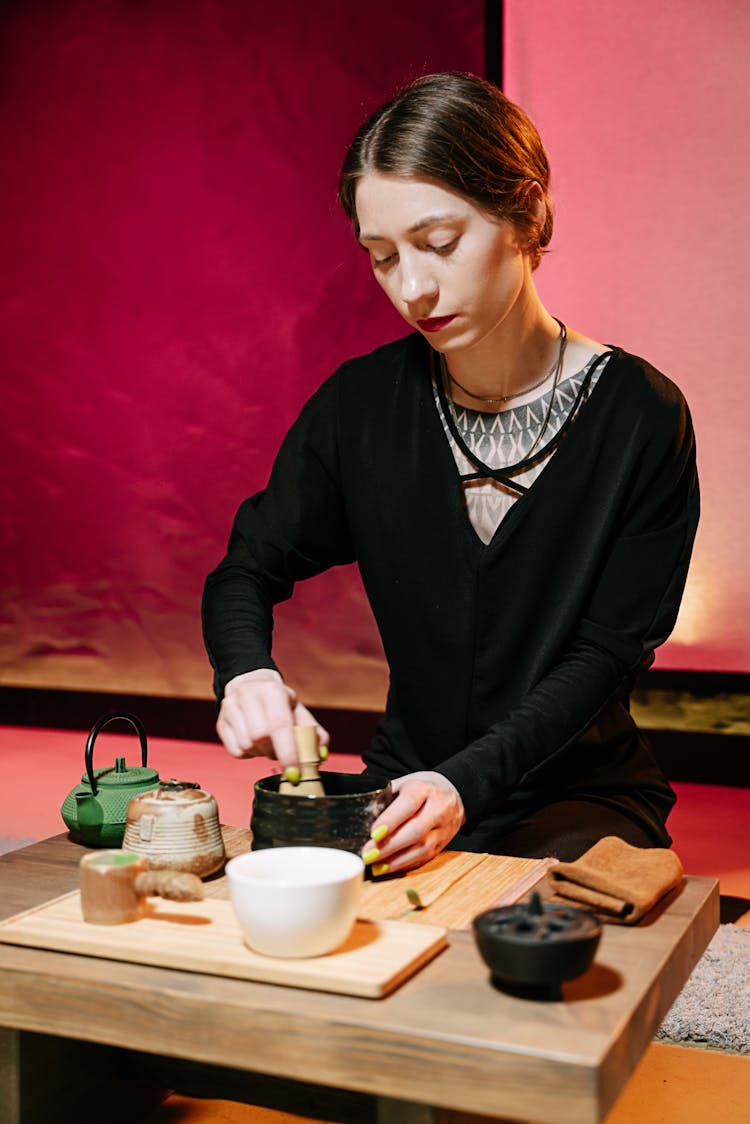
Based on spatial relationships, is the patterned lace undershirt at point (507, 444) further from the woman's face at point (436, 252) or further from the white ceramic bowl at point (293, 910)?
the white ceramic bowl at point (293, 910)

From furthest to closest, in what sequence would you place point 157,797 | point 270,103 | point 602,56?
1. point 270,103
2. point 602,56
3. point 157,797

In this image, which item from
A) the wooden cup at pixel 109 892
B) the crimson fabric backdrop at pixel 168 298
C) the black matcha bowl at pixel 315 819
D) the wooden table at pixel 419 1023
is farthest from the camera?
the crimson fabric backdrop at pixel 168 298

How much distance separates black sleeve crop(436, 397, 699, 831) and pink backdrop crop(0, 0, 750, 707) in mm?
2288

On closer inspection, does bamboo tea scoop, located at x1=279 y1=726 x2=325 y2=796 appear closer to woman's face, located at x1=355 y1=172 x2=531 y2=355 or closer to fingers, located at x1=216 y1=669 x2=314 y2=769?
fingers, located at x1=216 y1=669 x2=314 y2=769

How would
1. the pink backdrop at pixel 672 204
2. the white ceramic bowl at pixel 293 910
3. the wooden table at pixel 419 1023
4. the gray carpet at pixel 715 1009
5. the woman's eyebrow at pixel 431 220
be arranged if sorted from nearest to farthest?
the wooden table at pixel 419 1023 < the white ceramic bowl at pixel 293 910 < the woman's eyebrow at pixel 431 220 < the gray carpet at pixel 715 1009 < the pink backdrop at pixel 672 204

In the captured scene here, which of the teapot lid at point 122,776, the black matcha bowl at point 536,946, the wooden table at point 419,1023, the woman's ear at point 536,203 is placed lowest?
the wooden table at point 419,1023

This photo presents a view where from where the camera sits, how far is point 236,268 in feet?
15.1

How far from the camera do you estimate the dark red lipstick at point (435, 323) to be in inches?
67.4

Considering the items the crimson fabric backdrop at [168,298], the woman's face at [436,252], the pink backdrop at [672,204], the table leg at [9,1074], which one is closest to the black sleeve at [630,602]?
the woman's face at [436,252]

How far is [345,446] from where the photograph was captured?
201 cm

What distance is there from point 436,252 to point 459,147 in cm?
14

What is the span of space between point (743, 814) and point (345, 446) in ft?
7.31

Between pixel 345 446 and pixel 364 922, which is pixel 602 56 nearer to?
pixel 345 446

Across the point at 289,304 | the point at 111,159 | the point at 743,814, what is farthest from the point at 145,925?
the point at 111,159
